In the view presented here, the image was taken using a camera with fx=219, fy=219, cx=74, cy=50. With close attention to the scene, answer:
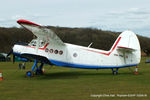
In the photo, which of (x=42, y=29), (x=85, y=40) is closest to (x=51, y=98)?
(x=42, y=29)

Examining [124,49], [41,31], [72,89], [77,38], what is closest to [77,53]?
[41,31]

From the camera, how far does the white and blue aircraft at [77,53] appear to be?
1556 cm

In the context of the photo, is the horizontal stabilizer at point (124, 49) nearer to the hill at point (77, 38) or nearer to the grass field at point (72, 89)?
the grass field at point (72, 89)

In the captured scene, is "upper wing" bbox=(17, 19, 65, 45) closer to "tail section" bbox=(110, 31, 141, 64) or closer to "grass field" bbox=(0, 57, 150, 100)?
"grass field" bbox=(0, 57, 150, 100)

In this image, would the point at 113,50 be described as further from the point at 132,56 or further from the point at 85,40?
the point at 85,40

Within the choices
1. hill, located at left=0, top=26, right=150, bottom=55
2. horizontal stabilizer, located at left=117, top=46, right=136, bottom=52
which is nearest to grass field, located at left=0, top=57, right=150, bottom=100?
horizontal stabilizer, located at left=117, top=46, right=136, bottom=52

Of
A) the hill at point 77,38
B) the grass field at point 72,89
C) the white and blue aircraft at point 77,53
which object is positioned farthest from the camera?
the hill at point 77,38

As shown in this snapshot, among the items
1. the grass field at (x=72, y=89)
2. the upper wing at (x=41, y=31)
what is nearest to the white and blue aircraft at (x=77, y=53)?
the upper wing at (x=41, y=31)

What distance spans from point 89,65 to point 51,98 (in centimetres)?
825

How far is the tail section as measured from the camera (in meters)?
16.4

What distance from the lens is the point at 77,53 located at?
1609 cm

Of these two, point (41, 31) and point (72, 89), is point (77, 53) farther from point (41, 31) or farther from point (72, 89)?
point (72, 89)

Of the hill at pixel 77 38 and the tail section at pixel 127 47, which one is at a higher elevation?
the hill at pixel 77 38

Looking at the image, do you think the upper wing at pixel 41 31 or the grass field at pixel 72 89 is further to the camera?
the upper wing at pixel 41 31
